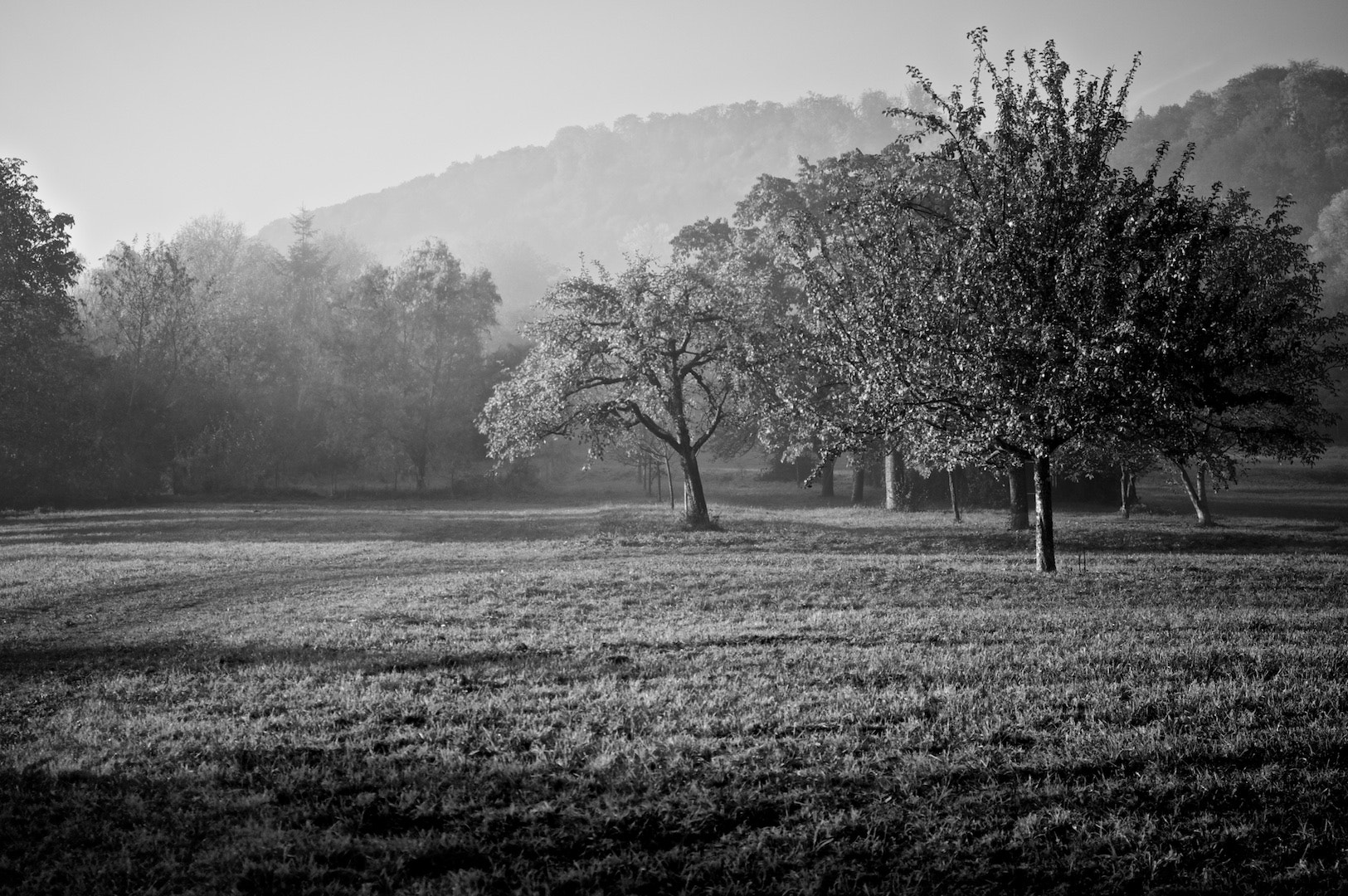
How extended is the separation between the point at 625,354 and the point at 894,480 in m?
17.0

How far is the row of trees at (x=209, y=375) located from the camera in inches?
1654

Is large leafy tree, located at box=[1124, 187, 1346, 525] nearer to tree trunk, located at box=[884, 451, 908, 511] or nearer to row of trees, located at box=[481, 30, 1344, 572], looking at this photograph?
row of trees, located at box=[481, 30, 1344, 572]

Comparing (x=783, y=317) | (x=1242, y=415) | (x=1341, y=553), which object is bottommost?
(x=1341, y=553)

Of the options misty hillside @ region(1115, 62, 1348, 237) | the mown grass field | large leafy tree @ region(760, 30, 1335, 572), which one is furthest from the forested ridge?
misty hillside @ region(1115, 62, 1348, 237)

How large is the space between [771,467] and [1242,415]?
34.2 m

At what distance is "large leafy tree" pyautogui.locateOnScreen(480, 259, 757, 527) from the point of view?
2814 cm

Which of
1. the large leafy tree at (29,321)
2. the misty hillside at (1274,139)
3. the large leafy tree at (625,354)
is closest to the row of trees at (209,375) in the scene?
the large leafy tree at (29,321)

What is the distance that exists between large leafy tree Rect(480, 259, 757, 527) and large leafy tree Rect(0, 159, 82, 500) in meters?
25.9

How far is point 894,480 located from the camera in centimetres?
3978

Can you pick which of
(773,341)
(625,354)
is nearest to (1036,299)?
(773,341)

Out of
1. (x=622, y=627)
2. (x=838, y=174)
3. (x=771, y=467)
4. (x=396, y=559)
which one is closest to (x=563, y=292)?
(x=396, y=559)

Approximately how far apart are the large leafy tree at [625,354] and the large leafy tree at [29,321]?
2590 centimetres

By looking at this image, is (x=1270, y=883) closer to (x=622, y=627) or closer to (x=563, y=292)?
(x=622, y=627)

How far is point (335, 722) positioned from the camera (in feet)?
24.0
